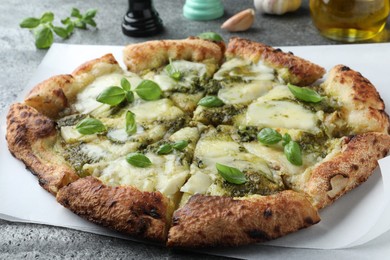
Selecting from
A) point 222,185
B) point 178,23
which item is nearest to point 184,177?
point 222,185

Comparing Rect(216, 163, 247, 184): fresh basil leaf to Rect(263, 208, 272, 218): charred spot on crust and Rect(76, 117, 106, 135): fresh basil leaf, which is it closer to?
Rect(263, 208, 272, 218): charred spot on crust

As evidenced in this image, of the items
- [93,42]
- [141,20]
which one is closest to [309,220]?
[141,20]

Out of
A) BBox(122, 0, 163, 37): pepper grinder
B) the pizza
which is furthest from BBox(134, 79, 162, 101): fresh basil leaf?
BBox(122, 0, 163, 37): pepper grinder

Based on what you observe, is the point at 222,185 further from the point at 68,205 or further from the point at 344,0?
the point at 344,0

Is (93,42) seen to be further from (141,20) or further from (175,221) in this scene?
(175,221)

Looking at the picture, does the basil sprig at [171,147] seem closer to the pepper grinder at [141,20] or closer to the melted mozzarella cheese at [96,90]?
the melted mozzarella cheese at [96,90]

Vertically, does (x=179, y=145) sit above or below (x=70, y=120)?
above
